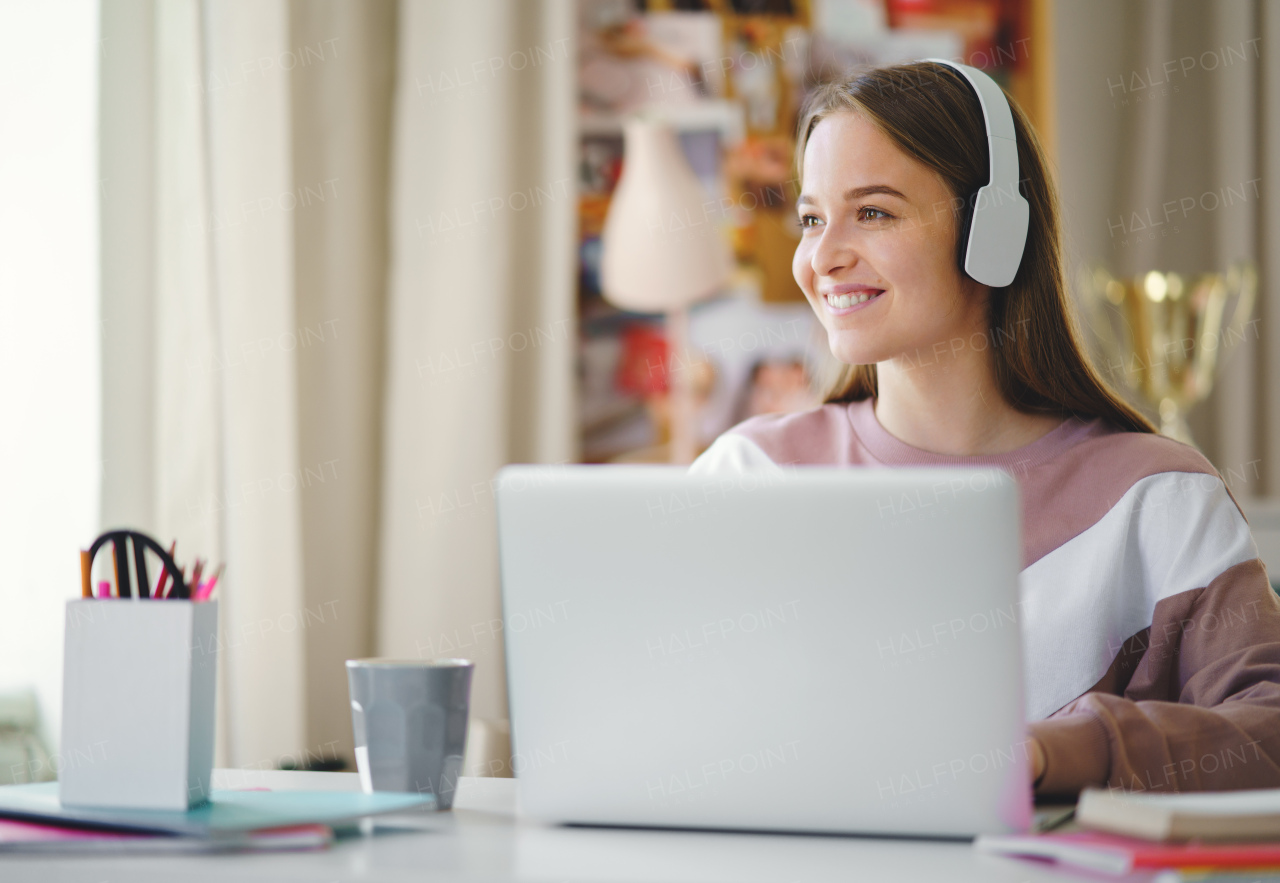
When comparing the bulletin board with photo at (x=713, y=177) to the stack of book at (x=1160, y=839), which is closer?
the stack of book at (x=1160, y=839)

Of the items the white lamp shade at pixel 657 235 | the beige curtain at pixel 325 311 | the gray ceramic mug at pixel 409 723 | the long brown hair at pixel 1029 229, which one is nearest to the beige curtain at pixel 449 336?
the beige curtain at pixel 325 311

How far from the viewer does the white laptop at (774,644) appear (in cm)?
69

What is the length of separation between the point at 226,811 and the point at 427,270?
1716 mm

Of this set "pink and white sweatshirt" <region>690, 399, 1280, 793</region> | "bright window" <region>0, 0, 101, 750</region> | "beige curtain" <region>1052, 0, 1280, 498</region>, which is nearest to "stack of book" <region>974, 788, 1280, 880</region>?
"pink and white sweatshirt" <region>690, 399, 1280, 793</region>

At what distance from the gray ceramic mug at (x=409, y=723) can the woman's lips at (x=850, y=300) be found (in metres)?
0.63

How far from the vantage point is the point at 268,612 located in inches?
78.4

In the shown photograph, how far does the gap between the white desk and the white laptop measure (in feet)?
0.06

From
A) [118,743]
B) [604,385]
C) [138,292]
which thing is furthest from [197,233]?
[118,743]

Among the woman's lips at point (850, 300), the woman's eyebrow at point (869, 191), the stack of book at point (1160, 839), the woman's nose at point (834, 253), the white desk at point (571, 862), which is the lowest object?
the white desk at point (571, 862)

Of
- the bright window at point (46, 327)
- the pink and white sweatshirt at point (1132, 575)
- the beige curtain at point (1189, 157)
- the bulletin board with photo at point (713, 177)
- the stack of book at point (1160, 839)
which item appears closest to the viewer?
the stack of book at point (1160, 839)

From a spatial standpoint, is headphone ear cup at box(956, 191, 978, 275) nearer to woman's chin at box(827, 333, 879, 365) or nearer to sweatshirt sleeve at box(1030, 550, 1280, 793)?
woman's chin at box(827, 333, 879, 365)

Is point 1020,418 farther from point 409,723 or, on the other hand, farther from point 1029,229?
point 409,723

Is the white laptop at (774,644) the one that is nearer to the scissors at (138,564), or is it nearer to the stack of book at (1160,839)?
the stack of book at (1160,839)

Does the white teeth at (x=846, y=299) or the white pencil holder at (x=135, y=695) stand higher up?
the white teeth at (x=846, y=299)
